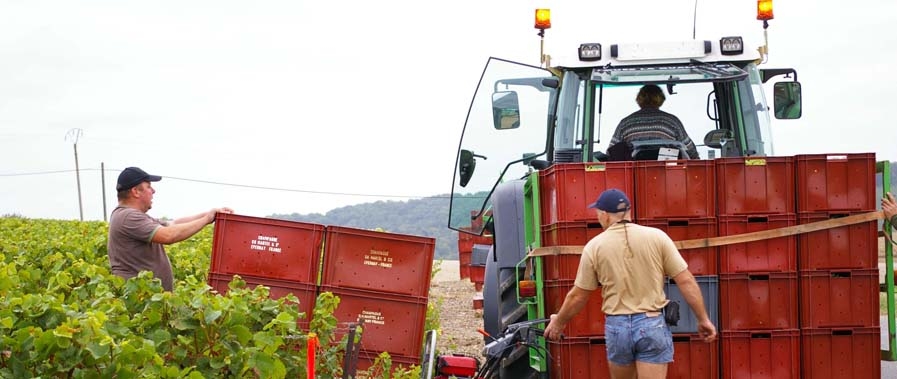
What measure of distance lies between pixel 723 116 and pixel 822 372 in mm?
2848

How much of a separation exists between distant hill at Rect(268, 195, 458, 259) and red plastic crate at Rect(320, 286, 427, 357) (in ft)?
318

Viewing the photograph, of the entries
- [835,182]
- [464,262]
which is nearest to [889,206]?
[835,182]

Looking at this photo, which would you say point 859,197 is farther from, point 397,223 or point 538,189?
point 397,223

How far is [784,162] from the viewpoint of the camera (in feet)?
26.2

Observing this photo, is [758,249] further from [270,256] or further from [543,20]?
[270,256]

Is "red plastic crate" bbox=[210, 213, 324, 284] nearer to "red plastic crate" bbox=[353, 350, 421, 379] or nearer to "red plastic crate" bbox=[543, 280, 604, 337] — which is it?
"red plastic crate" bbox=[353, 350, 421, 379]

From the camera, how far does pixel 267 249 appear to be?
30.1ft

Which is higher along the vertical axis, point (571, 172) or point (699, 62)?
point (699, 62)

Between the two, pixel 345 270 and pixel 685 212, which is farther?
pixel 345 270

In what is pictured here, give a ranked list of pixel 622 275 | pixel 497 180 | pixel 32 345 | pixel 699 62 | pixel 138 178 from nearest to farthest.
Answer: pixel 32 345
pixel 622 275
pixel 138 178
pixel 699 62
pixel 497 180

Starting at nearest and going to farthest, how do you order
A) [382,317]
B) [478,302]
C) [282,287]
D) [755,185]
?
1. [755,185]
2. [282,287]
3. [382,317]
4. [478,302]

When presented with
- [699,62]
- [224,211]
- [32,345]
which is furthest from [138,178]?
[699,62]

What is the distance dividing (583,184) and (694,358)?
1351 mm

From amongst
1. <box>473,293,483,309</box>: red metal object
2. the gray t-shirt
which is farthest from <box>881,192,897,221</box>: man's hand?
<box>473,293,483,309</box>: red metal object
